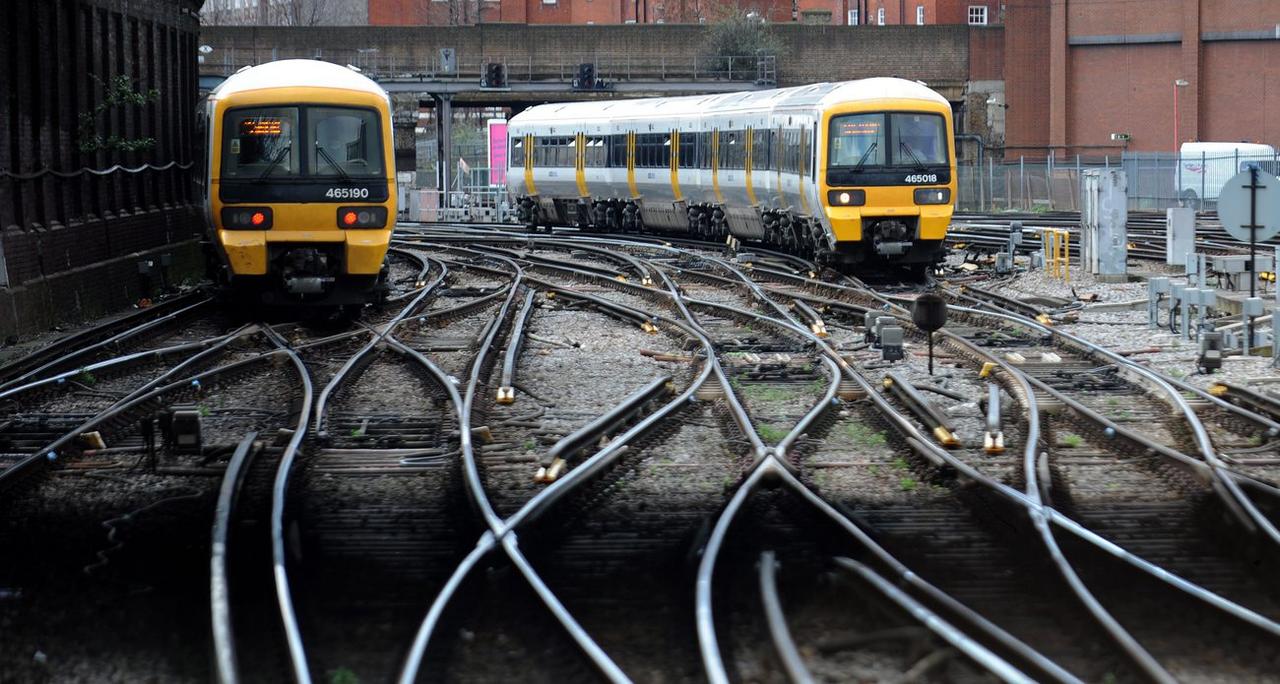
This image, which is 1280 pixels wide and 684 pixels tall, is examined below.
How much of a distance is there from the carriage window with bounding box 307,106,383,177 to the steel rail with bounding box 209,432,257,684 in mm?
8356

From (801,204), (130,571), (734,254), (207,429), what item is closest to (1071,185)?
(734,254)

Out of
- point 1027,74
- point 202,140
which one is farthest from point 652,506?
point 1027,74

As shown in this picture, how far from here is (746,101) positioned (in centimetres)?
3194

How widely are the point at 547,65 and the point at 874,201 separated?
4287cm

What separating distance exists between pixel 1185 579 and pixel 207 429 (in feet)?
23.7

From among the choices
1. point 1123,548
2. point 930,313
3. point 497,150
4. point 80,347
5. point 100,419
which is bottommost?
point 1123,548

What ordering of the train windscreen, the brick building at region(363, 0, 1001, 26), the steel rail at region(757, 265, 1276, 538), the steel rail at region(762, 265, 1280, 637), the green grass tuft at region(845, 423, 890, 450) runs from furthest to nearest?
1. the brick building at region(363, 0, 1001, 26)
2. the train windscreen
3. the green grass tuft at region(845, 423, 890, 450)
4. the steel rail at region(757, 265, 1276, 538)
5. the steel rail at region(762, 265, 1280, 637)

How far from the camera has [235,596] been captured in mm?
7422

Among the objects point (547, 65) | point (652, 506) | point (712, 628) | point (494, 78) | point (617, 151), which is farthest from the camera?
point (547, 65)

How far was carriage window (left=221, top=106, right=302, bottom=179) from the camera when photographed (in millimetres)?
18641

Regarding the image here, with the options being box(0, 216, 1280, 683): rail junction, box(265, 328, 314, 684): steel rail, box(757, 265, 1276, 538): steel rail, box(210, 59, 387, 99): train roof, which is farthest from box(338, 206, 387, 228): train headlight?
box(757, 265, 1276, 538): steel rail

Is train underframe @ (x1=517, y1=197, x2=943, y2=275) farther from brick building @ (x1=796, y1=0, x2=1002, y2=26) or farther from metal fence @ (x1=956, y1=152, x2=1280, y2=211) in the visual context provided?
brick building @ (x1=796, y1=0, x2=1002, y2=26)

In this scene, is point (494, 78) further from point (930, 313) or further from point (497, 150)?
point (930, 313)

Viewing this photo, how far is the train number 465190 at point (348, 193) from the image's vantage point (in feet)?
61.6
